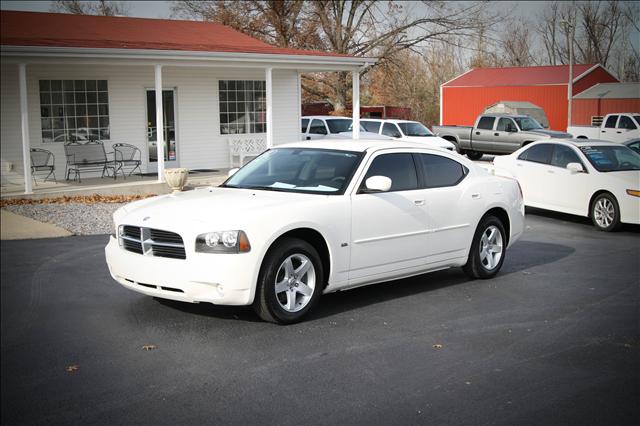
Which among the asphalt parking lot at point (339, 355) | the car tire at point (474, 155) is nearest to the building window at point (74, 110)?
the asphalt parking lot at point (339, 355)

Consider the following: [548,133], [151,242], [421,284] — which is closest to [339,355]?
[151,242]

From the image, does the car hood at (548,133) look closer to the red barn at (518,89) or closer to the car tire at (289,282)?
the red barn at (518,89)

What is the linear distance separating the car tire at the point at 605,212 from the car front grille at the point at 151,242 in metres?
8.94

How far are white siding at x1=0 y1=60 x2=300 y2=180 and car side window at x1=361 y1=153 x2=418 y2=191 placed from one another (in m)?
13.7

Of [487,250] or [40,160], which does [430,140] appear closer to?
[40,160]

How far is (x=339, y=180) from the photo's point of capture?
7.86 meters

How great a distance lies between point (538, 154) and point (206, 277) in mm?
10037

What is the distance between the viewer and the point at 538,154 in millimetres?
15156

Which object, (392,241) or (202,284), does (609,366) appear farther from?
(202,284)

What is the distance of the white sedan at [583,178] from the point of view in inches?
525

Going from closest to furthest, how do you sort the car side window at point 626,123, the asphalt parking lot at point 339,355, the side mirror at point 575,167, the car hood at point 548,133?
the asphalt parking lot at point 339,355, the side mirror at point 575,167, the car hood at point 548,133, the car side window at point 626,123

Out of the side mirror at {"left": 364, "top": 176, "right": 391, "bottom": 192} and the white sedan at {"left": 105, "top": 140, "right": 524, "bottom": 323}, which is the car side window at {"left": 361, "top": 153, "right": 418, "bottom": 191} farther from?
the side mirror at {"left": 364, "top": 176, "right": 391, "bottom": 192}

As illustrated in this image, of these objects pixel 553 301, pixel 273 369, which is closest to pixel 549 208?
pixel 553 301

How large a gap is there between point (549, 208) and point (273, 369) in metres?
10.0
